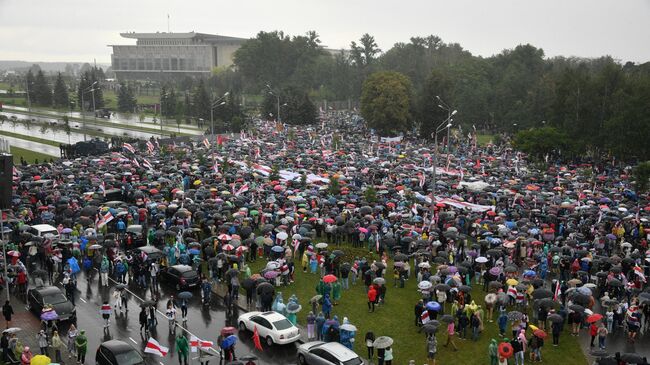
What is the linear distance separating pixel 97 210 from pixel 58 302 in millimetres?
12446

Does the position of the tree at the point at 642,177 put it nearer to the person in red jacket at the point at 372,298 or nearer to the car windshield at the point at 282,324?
the person in red jacket at the point at 372,298

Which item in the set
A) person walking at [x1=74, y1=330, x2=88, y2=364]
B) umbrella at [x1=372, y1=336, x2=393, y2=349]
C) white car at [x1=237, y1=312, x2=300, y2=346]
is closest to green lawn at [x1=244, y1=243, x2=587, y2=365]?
umbrella at [x1=372, y1=336, x2=393, y2=349]

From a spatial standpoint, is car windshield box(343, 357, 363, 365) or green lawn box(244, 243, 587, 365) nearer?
car windshield box(343, 357, 363, 365)

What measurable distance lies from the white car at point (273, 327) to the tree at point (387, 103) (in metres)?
57.6

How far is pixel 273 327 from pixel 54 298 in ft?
26.5

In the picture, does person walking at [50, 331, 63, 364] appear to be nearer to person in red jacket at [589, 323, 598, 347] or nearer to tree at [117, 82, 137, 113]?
person in red jacket at [589, 323, 598, 347]

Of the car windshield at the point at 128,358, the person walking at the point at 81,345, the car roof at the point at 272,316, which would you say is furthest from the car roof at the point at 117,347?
the car roof at the point at 272,316

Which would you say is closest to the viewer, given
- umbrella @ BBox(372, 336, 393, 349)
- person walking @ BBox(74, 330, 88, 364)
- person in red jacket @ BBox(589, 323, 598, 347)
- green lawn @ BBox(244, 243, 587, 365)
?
umbrella @ BBox(372, 336, 393, 349)

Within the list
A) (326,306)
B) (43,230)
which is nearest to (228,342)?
(326,306)

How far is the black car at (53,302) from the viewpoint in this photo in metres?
21.1

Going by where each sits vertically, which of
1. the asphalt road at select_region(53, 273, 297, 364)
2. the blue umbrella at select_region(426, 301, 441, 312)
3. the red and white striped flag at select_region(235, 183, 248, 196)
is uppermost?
the red and white striped flag at select_region(235, 183, 248, 196)

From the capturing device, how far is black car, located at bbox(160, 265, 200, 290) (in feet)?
80.4

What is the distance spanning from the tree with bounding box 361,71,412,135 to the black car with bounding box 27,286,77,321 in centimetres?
5788

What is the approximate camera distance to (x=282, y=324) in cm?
1988
